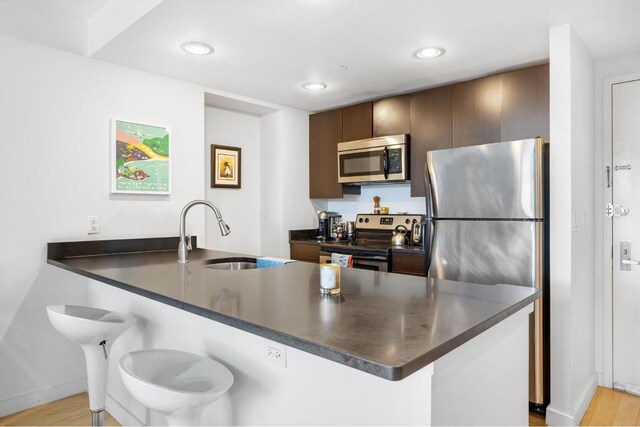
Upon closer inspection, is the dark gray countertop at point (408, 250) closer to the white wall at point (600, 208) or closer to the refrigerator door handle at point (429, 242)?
the refrigerator door handle at point (429, 242)

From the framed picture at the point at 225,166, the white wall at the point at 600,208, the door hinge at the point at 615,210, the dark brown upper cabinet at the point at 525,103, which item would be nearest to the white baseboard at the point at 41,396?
the framed picture at the point at 225,166

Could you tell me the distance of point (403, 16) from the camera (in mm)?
2102

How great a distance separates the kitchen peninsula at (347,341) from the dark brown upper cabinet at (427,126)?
67.5 inches

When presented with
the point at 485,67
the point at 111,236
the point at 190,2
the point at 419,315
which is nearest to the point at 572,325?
the point at 419,315

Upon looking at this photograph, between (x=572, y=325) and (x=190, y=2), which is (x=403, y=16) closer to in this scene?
(x=190, y=2)

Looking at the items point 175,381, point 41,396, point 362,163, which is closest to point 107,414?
point 41,396

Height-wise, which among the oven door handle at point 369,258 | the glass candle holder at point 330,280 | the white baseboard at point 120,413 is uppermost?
the glass candle holder at point 330,280

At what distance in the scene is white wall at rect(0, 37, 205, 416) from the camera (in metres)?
2.39

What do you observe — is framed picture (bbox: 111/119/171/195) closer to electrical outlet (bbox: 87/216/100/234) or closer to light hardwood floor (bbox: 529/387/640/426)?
electrical outlet (bbox: 87/216/100/234)

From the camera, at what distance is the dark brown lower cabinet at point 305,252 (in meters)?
3.75

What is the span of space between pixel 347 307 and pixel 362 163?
2.51 metres

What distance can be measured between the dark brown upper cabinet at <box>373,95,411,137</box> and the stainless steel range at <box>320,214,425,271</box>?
0.80m

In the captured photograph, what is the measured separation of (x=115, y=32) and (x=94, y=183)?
98cm

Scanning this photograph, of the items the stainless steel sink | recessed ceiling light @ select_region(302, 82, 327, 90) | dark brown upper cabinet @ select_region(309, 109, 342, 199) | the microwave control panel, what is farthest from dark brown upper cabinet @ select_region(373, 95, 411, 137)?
the stainless steel sink
